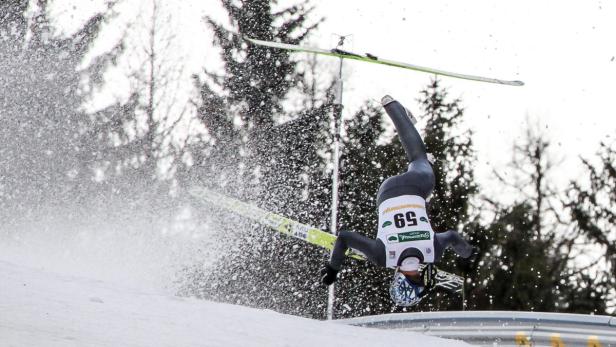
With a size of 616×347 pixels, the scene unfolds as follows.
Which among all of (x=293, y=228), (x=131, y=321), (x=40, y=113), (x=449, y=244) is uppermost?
(x=40, y=113)

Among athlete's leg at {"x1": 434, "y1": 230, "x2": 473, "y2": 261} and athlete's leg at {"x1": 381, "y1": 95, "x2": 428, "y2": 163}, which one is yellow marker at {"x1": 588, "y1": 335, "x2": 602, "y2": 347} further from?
athlete's leg at {"x1": 381, "y1": 95, "x2": 428, "y2": 163}

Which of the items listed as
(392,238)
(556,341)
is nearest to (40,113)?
(556,341)

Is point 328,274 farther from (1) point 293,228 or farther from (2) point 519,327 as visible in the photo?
(1) point 293,228

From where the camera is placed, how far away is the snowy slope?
16.7 ft

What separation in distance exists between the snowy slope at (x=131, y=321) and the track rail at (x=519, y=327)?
1.69 m

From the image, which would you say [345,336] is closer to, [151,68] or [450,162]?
[151,68]

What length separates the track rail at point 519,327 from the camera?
934 cm

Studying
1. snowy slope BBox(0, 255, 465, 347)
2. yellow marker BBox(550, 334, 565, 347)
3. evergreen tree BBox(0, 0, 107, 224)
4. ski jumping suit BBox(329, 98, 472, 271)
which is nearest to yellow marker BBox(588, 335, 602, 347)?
yellow marker BBox(550, 334, 565, 347)

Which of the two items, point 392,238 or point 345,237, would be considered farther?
point 345,237

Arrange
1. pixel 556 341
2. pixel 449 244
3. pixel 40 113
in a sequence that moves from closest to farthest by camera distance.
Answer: pixel 449 244, pixel 556 341, pixel 40 113

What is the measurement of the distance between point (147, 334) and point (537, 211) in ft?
63.0

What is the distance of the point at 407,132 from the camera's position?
25.4ft

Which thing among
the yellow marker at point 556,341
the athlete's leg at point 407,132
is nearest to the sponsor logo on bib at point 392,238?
the athlete's leg at point 407,132

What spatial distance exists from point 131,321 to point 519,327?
5.56 m
